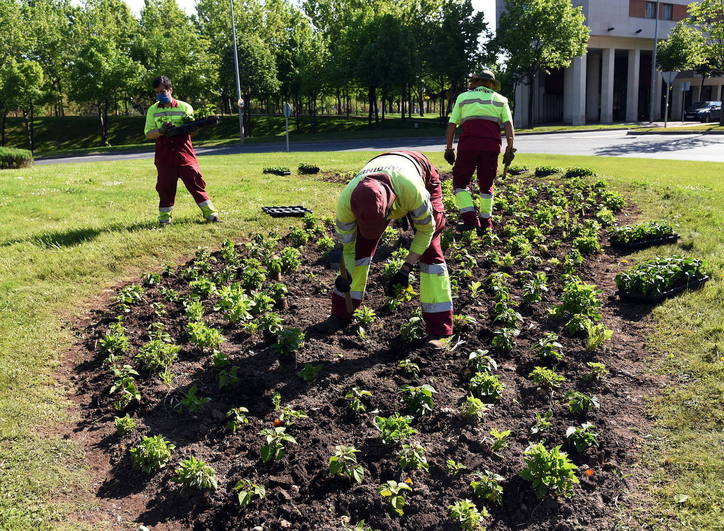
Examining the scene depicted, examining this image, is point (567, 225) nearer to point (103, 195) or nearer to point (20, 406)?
point (20, 406)

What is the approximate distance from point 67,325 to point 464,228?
5.58 m

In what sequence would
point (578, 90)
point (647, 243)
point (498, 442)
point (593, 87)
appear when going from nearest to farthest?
point (498, 442) < point (647, 243) < point (578, 90) < point (593, 87)

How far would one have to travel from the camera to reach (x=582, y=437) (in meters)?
4.01

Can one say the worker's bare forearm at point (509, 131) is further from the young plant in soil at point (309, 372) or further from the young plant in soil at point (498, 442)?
the young plant in soil at point (498, 442)

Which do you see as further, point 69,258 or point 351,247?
point 69,258

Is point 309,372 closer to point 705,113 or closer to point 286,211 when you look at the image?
point 286,211

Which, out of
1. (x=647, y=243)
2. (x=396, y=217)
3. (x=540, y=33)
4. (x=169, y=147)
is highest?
(x=540, y=33)

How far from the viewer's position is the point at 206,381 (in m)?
4.98

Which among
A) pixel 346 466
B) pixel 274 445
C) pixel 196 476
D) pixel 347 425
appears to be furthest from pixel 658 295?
pixel 196 476

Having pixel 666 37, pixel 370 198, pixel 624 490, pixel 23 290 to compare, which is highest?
pixel 666 37

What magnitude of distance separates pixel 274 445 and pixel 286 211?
6.60 meters

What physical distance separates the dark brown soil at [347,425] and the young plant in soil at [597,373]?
0.22ft

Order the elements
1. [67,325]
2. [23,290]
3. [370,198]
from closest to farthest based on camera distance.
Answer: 1. [370,198]
2. [67,325]
3. [23,290]

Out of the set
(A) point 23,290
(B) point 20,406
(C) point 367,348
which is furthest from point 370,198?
(A) point 23,290
